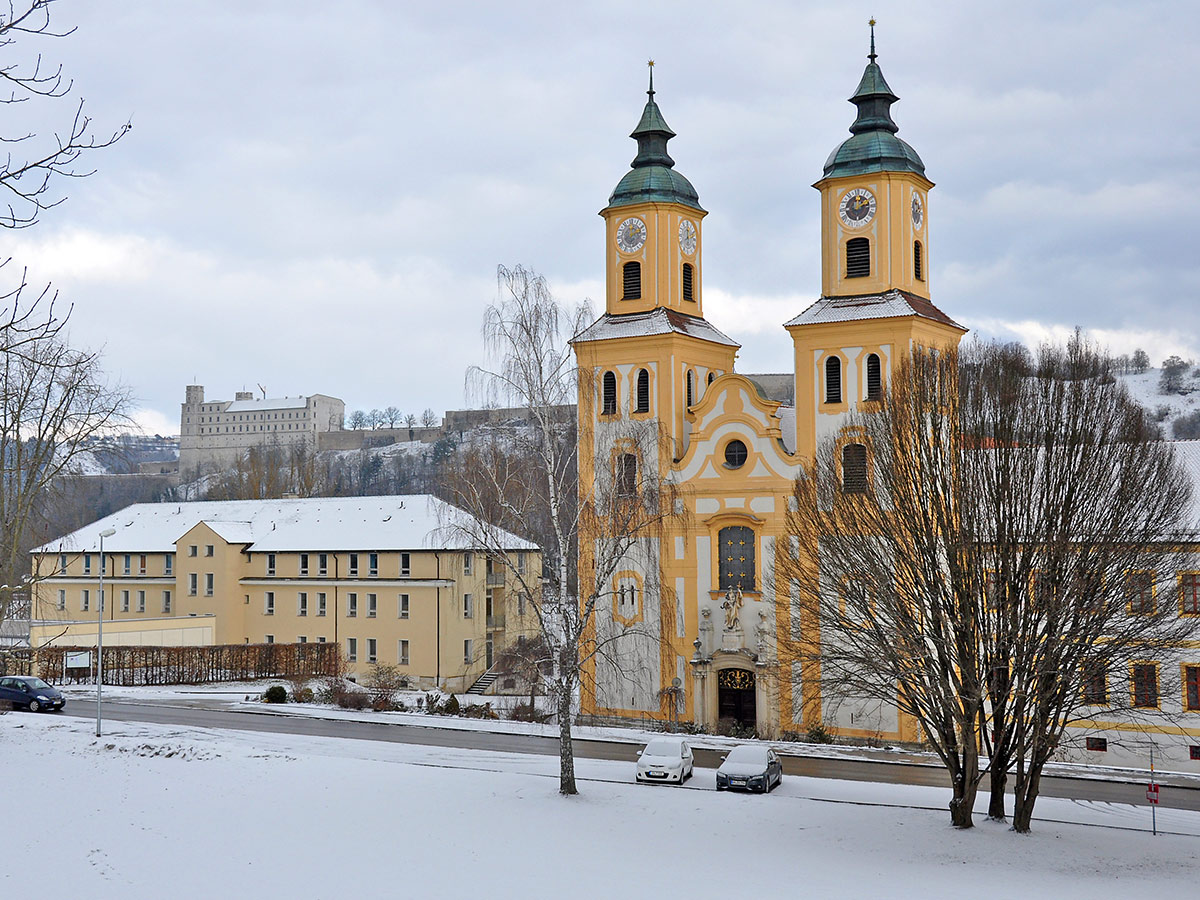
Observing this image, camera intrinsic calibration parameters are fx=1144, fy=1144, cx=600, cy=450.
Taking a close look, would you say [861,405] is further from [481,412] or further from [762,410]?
[481,412]

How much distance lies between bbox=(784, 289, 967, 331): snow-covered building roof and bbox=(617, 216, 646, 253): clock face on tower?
7.32m

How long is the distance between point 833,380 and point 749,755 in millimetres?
15571

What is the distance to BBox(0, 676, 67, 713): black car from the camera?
39219mm

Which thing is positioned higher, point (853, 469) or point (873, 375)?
point (873, 375)

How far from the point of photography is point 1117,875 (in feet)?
66.0

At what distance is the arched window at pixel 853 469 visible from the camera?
26667 millimetres

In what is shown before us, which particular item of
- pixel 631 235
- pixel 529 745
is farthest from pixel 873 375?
pixel 529 745

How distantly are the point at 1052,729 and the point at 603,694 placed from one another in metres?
21.8

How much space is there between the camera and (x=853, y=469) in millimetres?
32250

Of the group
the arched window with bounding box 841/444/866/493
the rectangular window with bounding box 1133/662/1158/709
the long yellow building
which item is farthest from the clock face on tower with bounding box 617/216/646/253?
the rectangular window with bounding box 1133/662/1158/709

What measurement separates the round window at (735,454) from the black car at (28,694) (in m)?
24.9

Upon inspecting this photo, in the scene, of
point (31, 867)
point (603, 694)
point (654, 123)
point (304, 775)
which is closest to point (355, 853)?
point (31, 867)

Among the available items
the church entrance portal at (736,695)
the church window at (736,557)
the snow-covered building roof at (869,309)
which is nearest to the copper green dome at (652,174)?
the snow-covered building roof at (869,309)

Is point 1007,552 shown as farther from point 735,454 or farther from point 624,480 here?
point 735,454
